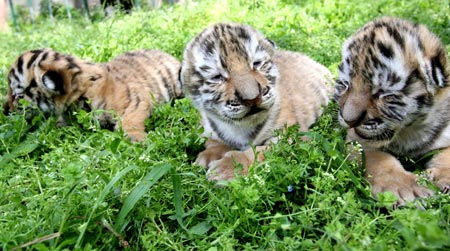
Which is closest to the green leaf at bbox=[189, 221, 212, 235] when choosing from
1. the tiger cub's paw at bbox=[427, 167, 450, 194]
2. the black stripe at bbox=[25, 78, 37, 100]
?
the tiger cub's paw at bbox=[427, 167, 450, 194]

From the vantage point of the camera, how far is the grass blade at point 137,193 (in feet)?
7.38

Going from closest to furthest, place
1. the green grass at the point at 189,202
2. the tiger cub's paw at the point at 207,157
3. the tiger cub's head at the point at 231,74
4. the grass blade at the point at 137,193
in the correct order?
the green grass at the point at 189,202
the grass blade at the point at 137,193
the tiger cub's head at the point at 231,74
the tiger cub's paw at the point at 207,157

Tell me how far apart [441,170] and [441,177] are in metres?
0.07

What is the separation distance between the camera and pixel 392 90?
2.46 meters

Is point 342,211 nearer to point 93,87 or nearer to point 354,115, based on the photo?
point 354,115

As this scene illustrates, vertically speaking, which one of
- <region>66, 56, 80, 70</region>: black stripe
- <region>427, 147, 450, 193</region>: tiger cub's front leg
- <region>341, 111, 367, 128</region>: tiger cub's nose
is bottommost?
<region>66, 56, 80, 70</region>: black stripe

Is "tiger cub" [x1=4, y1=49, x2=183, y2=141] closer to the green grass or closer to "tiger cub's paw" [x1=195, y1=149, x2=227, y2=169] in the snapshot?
the green grass

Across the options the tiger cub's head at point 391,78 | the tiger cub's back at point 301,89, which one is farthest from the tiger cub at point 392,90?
the tiger cub's back at point 301,89

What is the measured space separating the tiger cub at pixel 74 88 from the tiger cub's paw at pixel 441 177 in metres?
1.92

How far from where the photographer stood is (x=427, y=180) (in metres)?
2.42

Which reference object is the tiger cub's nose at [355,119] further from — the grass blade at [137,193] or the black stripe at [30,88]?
the black stripe at [30,88]

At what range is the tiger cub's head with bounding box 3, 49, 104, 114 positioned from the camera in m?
3.99

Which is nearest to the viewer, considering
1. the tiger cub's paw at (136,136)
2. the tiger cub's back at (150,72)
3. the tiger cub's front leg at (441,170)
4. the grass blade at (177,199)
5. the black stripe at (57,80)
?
the grass blade at (177,199)

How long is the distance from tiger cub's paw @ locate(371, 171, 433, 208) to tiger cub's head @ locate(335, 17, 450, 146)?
0.21 meters
